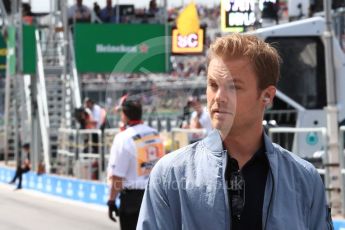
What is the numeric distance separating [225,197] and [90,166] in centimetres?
1791

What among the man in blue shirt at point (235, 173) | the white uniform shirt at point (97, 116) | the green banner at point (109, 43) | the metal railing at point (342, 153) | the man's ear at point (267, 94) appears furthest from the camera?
the green banner at point (109, 43)

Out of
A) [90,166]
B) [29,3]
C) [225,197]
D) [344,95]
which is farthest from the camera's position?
[29,3]

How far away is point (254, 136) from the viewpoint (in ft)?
12.4

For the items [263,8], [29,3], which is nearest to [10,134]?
[29,3]

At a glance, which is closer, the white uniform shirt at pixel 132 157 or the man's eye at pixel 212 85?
the man's eye at pixel 212 85

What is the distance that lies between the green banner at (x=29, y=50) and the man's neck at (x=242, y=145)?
24.4 m

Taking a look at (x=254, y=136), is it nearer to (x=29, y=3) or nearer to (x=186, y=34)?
(x=186, y=34)

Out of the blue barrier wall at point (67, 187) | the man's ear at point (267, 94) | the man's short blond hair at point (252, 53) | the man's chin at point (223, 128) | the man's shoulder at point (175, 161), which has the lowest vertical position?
the blue barrier wall at point (67, 187)

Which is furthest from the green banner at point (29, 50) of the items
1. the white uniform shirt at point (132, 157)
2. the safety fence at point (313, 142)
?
the white uniform shirt at point (132, 157)

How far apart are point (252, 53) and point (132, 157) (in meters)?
5.38

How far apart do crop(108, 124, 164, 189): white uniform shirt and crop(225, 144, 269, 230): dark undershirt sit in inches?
205

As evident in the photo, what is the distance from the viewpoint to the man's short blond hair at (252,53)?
3.69 m

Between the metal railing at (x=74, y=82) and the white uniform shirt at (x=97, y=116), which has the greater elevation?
the metal railing at (x=74, y=82)

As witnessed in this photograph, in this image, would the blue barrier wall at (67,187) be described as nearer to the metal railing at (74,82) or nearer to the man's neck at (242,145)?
the metal railing at (74,82)
